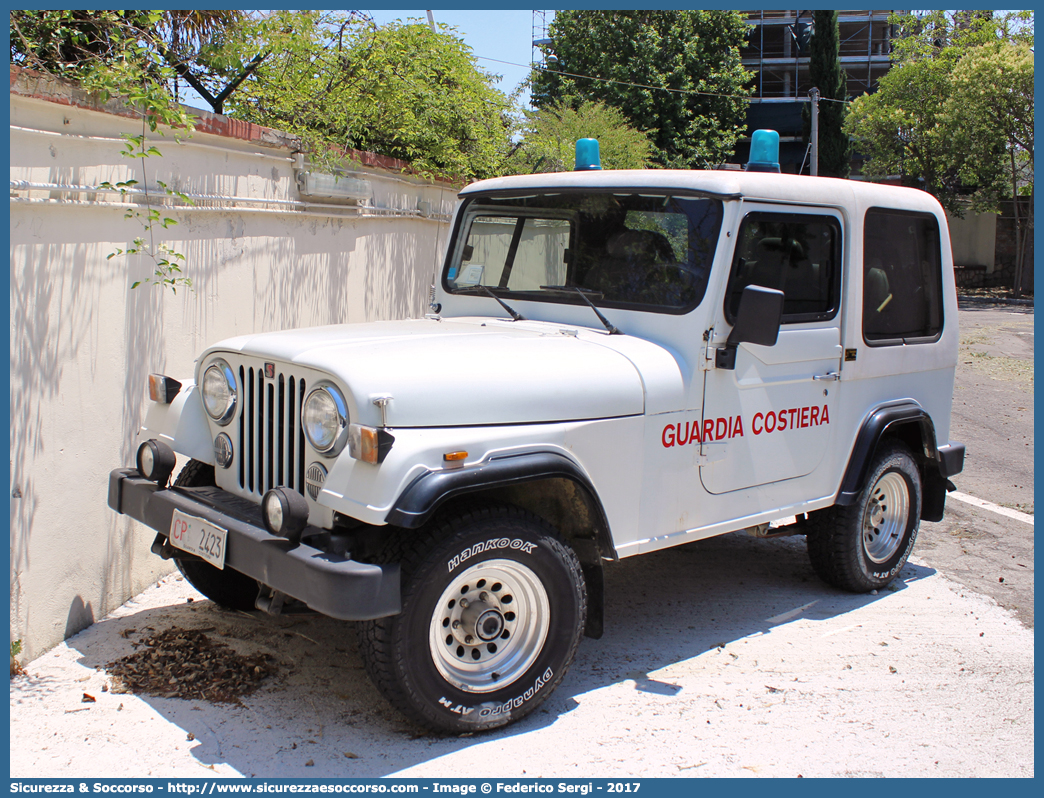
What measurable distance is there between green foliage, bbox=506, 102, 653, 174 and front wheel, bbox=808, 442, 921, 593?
562 cm

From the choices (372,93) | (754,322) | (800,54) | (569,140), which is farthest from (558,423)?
(800,54)

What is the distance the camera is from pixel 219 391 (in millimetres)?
3846

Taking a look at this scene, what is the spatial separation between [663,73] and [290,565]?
1236 inches

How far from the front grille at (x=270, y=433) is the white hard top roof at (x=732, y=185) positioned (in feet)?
5.88

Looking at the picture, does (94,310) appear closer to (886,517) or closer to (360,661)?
(360,661)

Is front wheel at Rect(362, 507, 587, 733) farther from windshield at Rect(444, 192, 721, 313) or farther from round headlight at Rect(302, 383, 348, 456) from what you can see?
windshield at Rect(444, 192, 721, 313)

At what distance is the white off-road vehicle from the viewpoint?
3229 millimetres

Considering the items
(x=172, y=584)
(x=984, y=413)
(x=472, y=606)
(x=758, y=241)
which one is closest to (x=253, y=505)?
(x=472, y=606)

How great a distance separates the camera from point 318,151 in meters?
5.95

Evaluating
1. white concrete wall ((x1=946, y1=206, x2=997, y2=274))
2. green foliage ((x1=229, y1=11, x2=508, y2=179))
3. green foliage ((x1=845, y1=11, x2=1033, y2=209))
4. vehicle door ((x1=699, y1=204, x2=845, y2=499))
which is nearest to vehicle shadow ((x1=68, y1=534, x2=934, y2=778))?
vehicle door ((x1=699, y1=204, x2=845, y2=499))

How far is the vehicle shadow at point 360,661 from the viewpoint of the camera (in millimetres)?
3404
